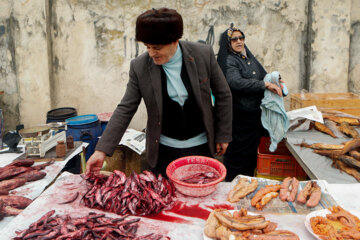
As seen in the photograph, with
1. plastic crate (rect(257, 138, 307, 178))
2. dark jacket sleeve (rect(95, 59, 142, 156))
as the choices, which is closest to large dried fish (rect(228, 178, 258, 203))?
dark jacket sleeve (rect(95, 59, 142, 156))

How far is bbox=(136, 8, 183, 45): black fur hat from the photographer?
2.02 meters

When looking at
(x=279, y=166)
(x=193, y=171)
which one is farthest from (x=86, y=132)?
(x=279, y=166)

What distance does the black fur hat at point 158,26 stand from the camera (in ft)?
6.62

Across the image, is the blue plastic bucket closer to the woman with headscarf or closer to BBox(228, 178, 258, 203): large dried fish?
the woman with headscarf

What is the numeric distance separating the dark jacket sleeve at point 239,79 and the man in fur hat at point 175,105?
132cm

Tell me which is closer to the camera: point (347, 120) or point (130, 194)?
point (130, 194)

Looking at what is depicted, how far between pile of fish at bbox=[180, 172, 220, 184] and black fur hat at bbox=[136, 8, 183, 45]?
104 cm

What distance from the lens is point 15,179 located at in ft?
8.56

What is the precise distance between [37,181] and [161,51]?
169 cm

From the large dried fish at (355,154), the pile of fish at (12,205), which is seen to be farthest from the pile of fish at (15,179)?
the large dried fish at (355,154)

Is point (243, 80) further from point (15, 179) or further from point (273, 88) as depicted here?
point (15, 179)

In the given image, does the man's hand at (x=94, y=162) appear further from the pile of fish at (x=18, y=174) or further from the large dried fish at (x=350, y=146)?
the large dried fish at (x=350, y=146)

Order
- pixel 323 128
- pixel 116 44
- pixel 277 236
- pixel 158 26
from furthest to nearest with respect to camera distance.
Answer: pixel 116 44 < pixel 323 128 < pixel 158 26 < pixel 277 236

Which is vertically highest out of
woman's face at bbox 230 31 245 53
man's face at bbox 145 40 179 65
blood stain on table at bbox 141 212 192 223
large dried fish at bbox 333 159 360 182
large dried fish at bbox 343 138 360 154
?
woman's face at bbox 230 31 245 53
